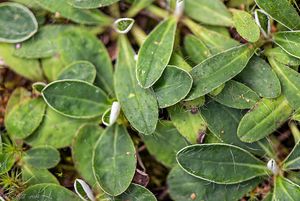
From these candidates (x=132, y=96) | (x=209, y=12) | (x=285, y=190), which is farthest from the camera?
(x=209, y=12)

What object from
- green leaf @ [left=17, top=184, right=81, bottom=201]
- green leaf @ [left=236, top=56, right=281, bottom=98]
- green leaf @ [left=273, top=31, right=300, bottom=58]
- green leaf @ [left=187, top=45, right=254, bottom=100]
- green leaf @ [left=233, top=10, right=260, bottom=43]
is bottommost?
green leaf @ [left=17, top=184, right=81, bottom=201]

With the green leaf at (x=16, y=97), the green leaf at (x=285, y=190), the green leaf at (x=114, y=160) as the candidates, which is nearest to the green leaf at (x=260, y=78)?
the green leaf at (x=285, y=190)

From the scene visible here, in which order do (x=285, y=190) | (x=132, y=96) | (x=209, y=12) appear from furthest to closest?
1. (x=209, y=12)
2. (x=132, y=96)
3. (x=285, y=190)

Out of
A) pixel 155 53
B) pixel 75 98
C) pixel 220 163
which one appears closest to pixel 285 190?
pixel 220 163

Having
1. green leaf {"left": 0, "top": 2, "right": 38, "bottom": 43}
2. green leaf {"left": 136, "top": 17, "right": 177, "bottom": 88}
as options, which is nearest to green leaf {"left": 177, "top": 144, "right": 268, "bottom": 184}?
green leaf {"left": 136, "top": 17, "right": 177, "bottom": 88}

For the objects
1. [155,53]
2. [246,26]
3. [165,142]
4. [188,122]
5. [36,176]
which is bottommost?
[36,176]

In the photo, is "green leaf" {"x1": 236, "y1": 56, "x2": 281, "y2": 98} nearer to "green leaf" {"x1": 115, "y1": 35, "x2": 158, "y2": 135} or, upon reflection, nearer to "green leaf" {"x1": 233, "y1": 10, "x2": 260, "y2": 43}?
"green leaf" {"x1": 233, "y1": 10, "x2": 260, "y2": 43}

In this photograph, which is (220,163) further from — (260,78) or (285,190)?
(260,78)

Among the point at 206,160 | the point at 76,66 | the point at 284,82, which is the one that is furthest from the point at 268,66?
the point at 76,66
